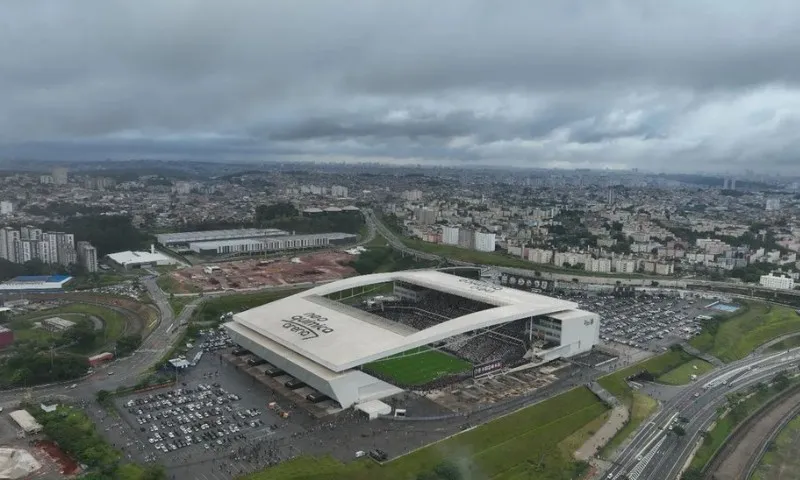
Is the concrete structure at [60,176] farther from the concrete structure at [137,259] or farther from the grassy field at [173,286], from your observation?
the grassy field at [173,286]

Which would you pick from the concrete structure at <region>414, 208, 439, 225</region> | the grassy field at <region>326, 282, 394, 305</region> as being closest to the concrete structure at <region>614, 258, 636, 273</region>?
the grassy field at <region>326, 282, 394, 305</region>

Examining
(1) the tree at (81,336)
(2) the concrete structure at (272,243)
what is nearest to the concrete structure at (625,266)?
(2) the concrete structure at (272,243)

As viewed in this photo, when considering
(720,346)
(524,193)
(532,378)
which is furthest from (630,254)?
(524,193)

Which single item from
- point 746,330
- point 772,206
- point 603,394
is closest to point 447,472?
point 603,394

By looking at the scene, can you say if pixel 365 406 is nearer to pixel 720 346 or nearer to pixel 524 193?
pixel 720 346

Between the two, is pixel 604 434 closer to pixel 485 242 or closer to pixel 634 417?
pixel 634 417
